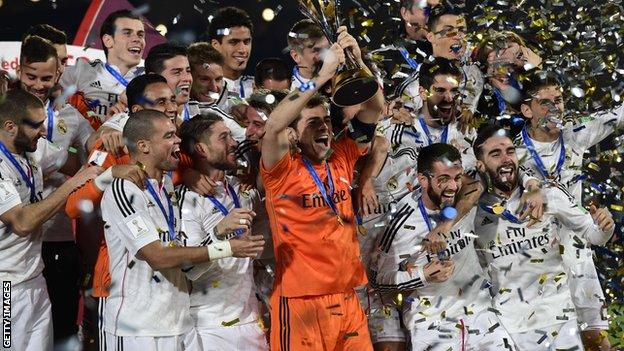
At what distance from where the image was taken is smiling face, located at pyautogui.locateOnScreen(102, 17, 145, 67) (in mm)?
5664

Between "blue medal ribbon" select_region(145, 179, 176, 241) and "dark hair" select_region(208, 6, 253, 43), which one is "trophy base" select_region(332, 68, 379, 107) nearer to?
"blue medal ribbon" select_region(145, 179, 176, 241)

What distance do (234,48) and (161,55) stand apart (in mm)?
850

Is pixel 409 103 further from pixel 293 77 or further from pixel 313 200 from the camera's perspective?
pixel 313 200

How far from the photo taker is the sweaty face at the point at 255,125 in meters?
5.18

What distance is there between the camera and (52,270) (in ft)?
17.2

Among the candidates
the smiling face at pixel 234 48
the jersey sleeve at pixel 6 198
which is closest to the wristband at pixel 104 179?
the jersey sleeve at pixel 6 198

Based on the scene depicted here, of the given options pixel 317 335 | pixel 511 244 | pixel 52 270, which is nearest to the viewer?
pixel 317 335

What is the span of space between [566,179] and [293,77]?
1.81 metres

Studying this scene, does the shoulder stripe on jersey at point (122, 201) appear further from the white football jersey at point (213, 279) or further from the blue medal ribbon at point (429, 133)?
the blue medal ribbon at point (429, 133)

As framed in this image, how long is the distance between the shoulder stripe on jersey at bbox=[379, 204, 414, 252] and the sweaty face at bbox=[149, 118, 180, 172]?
1.37m

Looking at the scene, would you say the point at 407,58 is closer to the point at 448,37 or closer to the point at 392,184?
the point at 448,37

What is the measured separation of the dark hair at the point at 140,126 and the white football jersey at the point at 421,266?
59.1 inches

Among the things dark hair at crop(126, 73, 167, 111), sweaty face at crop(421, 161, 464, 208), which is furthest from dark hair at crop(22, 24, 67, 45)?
sweaty face at crop(421, 161, 464, 208)

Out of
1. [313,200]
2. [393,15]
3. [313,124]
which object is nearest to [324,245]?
[313,200]
